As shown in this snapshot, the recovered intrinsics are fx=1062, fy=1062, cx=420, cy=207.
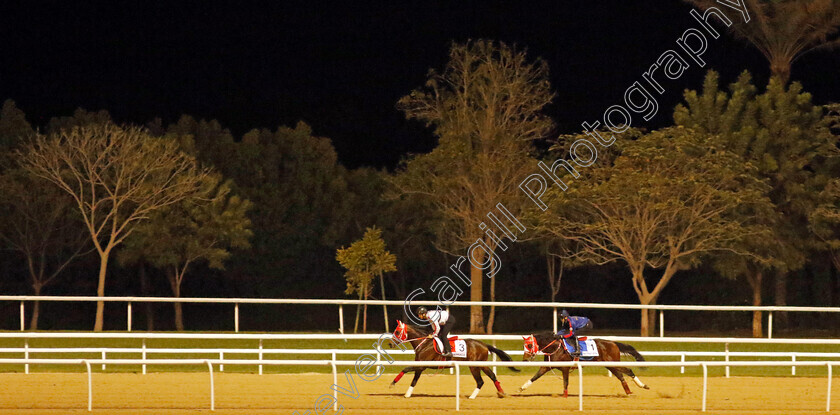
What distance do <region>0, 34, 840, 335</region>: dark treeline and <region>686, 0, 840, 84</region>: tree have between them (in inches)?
47.6

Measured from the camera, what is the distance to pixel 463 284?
138ft

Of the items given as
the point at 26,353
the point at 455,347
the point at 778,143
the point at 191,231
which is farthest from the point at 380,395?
the point at 191,231

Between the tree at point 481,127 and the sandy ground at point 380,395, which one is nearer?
the sandy ground at point 380,395

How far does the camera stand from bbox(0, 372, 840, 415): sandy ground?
12.0 m

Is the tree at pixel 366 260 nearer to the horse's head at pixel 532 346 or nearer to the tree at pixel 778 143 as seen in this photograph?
the tree at pixel 778 143

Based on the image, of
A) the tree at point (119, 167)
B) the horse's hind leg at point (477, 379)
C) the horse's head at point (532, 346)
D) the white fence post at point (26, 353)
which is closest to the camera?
the horse's hind leg at point (477, 379)

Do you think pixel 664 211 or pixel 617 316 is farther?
pixel 617 316

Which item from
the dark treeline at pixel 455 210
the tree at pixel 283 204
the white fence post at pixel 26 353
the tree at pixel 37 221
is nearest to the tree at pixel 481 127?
the dark treeline at pixel 455 210

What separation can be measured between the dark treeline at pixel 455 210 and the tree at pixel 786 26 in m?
→ 1.21

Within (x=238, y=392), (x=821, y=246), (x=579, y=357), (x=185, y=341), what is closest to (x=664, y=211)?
(x=821, y=246)

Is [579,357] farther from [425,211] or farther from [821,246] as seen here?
[425,211]

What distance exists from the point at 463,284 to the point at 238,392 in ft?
93.3

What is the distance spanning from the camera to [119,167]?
3469cm

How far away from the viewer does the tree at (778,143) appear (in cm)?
3250
